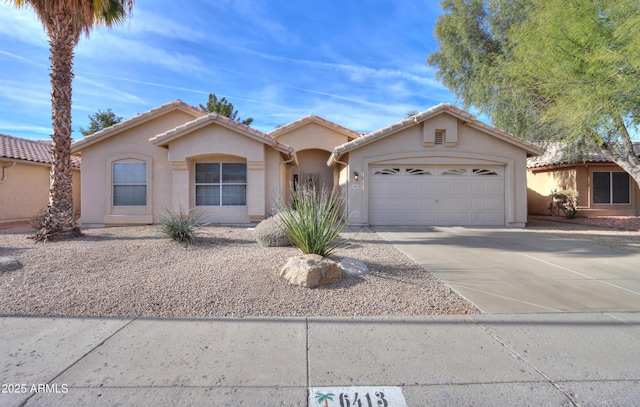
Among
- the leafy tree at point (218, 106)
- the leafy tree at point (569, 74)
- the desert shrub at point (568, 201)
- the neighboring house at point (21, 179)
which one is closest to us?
the leafy tree at point (569, 74)

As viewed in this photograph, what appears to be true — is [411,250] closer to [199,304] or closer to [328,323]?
[328,323]

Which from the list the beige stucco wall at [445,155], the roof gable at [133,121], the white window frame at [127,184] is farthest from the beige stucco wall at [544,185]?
the white window frame at [127,184]

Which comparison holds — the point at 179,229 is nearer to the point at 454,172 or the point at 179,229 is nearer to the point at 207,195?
the point at 207,195

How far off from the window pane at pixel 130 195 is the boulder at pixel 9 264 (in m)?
7.18

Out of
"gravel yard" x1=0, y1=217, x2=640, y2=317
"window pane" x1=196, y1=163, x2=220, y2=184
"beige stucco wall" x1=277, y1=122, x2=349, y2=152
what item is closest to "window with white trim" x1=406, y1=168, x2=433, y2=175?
"beige stucco wall" x1=277, y1=122, x2=349, y2=152

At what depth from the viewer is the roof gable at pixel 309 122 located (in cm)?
1761

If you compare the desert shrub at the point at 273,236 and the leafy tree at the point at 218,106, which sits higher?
the leafy tree at the point at 218,106

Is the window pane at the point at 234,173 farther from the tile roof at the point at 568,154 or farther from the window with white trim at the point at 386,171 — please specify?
the tile roof at the point at 568,154

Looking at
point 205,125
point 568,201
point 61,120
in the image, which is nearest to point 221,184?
point 205,125

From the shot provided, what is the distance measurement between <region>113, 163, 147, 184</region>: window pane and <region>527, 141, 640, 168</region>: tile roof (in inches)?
624

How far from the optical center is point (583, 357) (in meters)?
3.36

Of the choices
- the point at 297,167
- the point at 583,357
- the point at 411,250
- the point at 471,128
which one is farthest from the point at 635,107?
the point at 297,167

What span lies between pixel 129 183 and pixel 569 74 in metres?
15.1

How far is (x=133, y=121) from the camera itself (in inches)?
519
